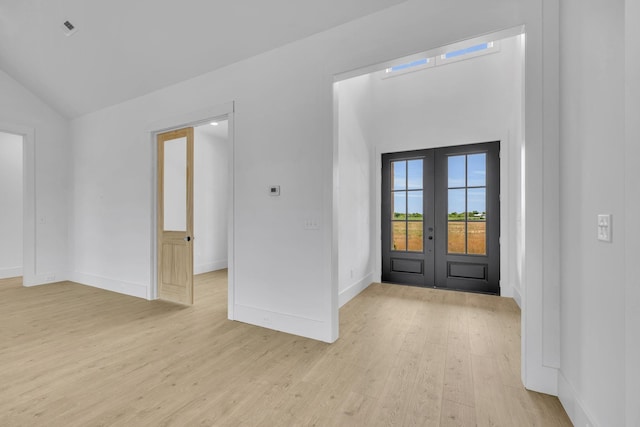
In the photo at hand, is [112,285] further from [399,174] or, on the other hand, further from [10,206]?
[399,174]

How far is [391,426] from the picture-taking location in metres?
1.69

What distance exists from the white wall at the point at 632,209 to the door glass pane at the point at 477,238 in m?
3.65

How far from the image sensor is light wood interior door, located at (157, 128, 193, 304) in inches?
154

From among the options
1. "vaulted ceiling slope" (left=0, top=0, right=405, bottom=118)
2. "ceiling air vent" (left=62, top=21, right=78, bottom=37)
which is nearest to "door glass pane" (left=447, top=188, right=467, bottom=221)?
"vaulted ceiling slope" (left=0, top=0, right=405, bottom=118)

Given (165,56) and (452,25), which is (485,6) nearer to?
(452,25)

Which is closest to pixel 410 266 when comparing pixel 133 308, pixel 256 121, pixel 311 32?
pixel 256 121

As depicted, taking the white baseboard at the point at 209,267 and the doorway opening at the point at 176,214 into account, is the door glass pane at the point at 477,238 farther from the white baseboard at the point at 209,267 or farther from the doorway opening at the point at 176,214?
the white baseboard at the point at 209,267

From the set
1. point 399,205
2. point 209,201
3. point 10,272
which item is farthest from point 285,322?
point 10,272

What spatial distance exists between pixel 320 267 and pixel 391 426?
1.44 m

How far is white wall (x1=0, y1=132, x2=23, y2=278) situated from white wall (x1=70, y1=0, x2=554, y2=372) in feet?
13.2

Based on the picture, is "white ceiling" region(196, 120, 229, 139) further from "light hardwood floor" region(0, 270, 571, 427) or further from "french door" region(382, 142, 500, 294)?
"light hardwood floor" region(0, 270, 571, 427)

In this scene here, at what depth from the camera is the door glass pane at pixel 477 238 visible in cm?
446

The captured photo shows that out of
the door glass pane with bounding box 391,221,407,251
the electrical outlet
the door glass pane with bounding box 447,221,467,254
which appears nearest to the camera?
the electrical outlet

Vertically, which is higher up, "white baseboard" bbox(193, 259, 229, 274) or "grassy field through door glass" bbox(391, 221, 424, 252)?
"grassy field through door glass" bbox(391, 221, 424, 252)
